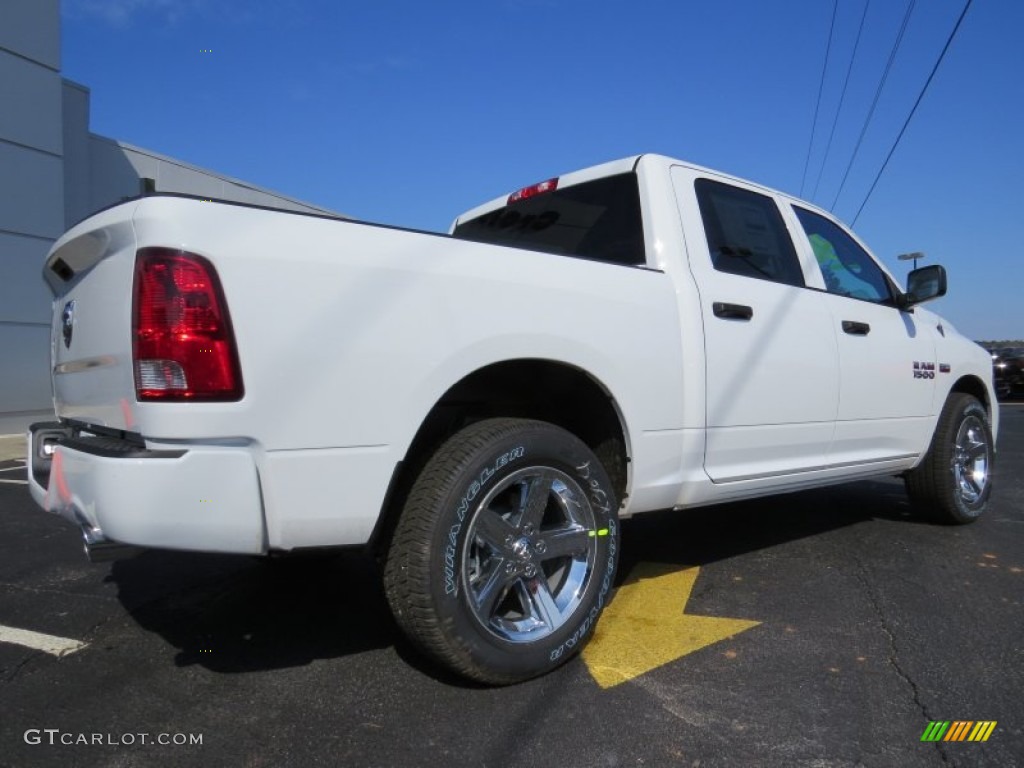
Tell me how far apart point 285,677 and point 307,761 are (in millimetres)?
555

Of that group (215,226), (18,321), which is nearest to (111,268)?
(215,226)

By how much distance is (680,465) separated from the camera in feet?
9.86

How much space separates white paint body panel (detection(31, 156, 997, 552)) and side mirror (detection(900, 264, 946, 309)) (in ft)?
5.70

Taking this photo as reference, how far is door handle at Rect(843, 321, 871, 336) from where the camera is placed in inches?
151

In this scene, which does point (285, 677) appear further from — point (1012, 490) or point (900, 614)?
point (1012, 490)

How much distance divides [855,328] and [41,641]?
4.02m

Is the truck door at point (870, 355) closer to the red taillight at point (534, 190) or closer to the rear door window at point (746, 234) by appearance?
the rear door window at point (746, 234)

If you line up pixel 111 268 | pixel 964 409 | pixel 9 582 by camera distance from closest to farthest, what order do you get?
pixel 111 268
pixel 9 582
pixel 964 409

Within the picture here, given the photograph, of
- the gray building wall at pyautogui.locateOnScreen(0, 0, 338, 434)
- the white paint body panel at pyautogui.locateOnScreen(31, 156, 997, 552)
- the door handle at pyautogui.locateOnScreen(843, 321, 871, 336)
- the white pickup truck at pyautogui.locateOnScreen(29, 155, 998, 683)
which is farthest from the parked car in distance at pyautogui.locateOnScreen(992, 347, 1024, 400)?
the white paint body panel at pyautogui.locateOnScreen(31, 156, 997, 552)

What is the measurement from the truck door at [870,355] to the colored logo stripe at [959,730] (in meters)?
1.70

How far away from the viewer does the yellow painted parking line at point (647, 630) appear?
2.65m

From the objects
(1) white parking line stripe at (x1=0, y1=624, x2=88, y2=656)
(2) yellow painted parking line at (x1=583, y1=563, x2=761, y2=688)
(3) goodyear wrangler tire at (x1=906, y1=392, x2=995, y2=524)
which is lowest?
(1) white parking line stripe at (x1=0, y1=624, x2=88, y2=656)

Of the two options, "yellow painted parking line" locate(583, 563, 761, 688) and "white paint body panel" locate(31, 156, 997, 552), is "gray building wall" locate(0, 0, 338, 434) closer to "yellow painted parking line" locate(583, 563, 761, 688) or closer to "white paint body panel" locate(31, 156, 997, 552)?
"white paint body panel" locate(31, 156, 997, 552)

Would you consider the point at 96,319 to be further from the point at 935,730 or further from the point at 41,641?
the point at 935,730
